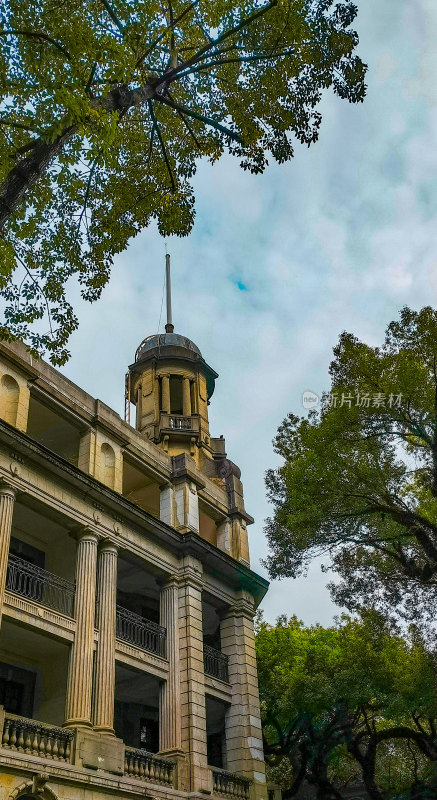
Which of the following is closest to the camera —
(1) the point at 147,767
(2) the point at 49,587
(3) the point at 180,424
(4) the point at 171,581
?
(1) the point at 147,767

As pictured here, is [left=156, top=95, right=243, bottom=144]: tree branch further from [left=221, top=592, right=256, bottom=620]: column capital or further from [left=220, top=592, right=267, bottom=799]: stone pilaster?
[left=220, top=592, right=267, bottom=799]: stone pilaster

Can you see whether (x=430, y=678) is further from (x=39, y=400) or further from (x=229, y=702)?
(x=39, y=400)

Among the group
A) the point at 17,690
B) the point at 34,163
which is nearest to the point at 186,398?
the point at 17,690

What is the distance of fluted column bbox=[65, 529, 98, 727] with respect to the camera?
16031 mm

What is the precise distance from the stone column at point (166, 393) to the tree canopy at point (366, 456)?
369 inches

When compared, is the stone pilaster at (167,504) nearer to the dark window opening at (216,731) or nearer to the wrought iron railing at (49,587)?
the wrought iron railing at (49,587)

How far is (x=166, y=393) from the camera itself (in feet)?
93.2

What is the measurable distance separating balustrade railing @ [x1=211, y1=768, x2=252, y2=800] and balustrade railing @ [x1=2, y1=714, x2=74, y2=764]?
5.38 metres

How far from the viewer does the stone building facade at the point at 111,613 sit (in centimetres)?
1588

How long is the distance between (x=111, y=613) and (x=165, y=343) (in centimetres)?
1459

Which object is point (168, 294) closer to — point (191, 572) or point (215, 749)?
point (191, 572)

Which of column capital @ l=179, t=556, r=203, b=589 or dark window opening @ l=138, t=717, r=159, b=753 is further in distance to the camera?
column capital @ l=179, t=556, r=203, b=589
